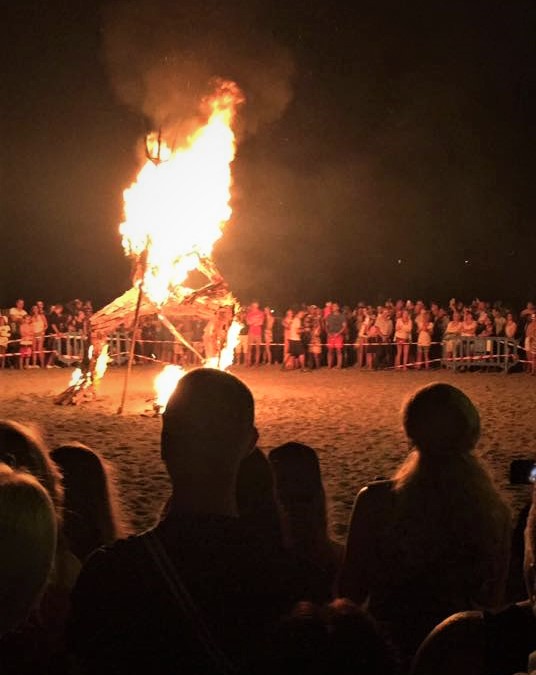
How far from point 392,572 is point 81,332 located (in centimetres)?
1863

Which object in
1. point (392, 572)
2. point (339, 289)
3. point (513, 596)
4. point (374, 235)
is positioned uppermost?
point (374, 235)

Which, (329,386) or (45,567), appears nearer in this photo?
(45,567)

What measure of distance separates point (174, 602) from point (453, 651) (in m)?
0.66

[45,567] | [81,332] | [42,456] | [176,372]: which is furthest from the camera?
[81,332]

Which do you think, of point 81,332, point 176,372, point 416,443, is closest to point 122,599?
point 416,443

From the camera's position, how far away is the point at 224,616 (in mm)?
1667

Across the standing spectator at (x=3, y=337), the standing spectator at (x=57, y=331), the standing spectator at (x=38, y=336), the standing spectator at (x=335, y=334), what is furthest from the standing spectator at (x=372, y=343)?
the standing spectator at (x=3, y=337)

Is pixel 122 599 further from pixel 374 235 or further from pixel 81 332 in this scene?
pixel 374 235

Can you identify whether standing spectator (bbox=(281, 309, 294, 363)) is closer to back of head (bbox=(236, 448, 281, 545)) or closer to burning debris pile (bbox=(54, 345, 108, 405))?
burning debris pile (bbox=(54, 345, 108, 405))

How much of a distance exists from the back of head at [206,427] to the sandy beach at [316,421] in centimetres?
250

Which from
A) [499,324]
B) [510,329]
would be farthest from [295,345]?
[510,329]

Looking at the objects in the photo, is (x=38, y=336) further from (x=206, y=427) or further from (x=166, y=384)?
(x=206, y=427)

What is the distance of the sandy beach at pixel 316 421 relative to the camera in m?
7.57

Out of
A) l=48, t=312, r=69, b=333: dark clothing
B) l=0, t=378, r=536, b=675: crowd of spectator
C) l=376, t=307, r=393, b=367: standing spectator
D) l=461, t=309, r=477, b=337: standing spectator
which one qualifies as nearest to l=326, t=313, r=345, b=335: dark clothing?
l=376, t=307, r=393, b=367: standing spectator
